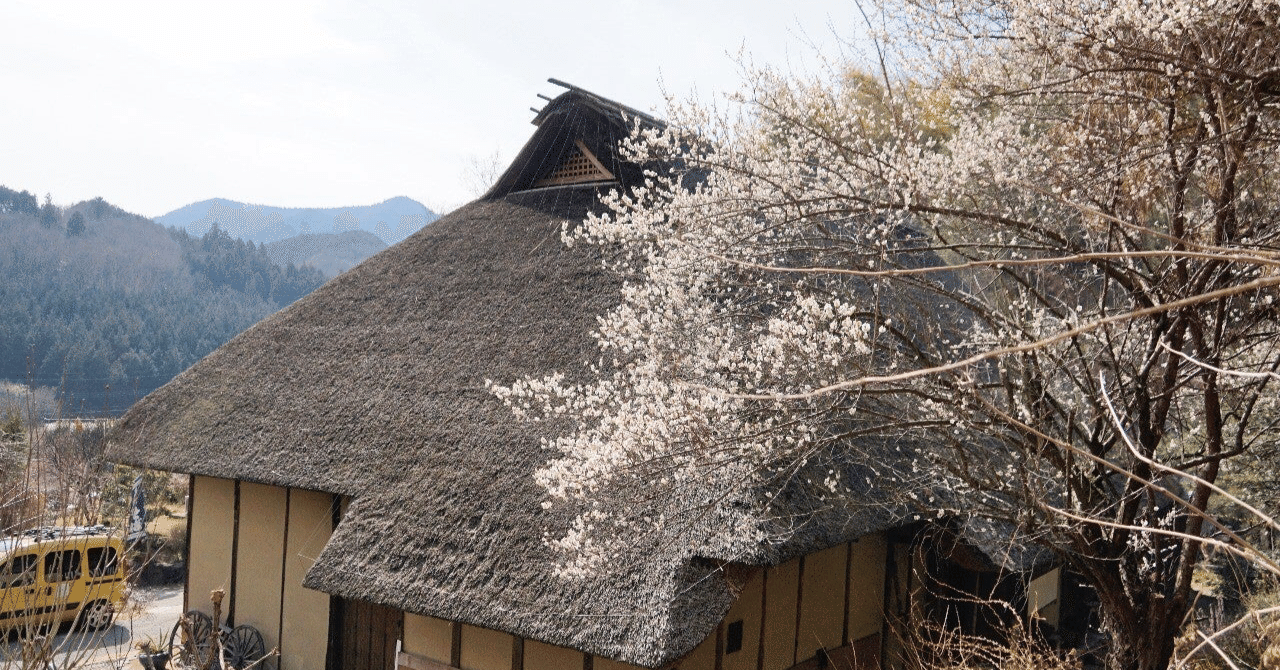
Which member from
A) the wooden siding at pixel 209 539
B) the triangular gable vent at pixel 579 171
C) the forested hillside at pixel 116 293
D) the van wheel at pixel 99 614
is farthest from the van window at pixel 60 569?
the forested hillside at pixel 116 293

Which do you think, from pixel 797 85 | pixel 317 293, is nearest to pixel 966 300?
pixel 797 85

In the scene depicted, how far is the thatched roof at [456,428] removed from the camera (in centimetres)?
547

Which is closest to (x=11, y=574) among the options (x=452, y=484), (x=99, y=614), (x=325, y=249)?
(x=452, y=484)

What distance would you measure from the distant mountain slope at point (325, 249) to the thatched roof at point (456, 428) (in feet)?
252

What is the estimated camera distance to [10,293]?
4491 centimetres

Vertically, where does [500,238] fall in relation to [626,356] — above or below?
above

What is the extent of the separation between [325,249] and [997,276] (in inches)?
3603

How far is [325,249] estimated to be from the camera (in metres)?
89.6

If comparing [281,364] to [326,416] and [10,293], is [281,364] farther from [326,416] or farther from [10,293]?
[10,293]

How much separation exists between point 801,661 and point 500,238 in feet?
17.1

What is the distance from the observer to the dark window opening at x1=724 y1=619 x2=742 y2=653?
6102 mm

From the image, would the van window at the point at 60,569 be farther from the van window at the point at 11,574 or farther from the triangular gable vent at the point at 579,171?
the triangular gable vent at the point at 579,171

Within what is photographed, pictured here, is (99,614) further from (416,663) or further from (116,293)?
(116,293)

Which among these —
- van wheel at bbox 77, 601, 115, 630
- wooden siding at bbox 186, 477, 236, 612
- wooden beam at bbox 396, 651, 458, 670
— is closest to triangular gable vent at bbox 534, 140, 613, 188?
wooden siding at bbox 186, 477, 236, 612
